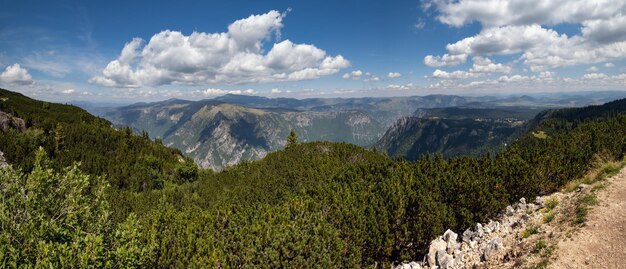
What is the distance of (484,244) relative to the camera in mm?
18656

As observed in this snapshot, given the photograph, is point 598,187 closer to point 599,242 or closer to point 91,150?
point 599,242

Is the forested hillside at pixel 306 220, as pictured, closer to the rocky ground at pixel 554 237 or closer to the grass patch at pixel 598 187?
the rocky ground at pixel 554 237

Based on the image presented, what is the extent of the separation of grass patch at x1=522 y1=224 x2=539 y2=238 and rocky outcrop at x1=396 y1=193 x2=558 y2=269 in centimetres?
25

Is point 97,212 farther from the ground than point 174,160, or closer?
farther from the ground

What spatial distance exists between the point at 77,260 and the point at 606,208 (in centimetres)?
2651

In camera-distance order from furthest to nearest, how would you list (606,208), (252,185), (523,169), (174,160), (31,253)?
(174,160), (252,185), (523,169), (606,208), (31,253)

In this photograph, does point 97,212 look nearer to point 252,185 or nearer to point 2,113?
point 252,185

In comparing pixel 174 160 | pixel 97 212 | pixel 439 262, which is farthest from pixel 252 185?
pixel 174 160

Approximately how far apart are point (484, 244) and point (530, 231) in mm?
2530

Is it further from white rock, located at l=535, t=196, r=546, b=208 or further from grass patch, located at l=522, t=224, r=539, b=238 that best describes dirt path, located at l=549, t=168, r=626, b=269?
white rock, located at l=535, t=196, r=546, b=208

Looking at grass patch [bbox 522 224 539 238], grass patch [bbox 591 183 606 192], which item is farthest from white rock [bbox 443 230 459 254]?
grass patch [bbox 591 183 606 192]

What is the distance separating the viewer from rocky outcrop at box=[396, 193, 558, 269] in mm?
17250

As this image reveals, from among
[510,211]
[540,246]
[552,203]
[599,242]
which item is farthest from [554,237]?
[510,211]

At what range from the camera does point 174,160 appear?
10831 cm
